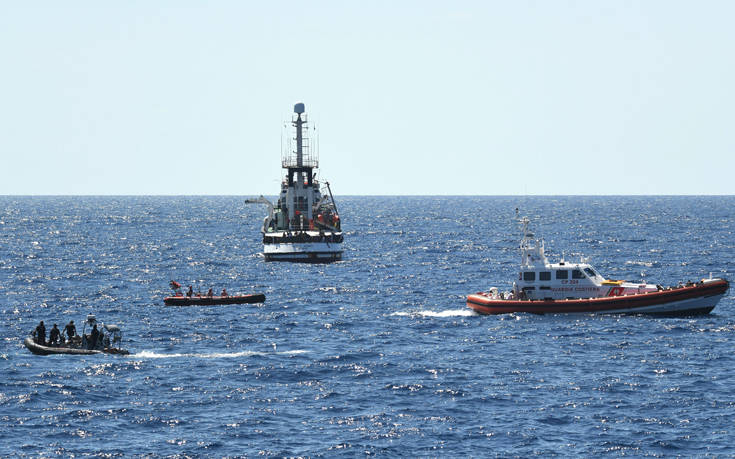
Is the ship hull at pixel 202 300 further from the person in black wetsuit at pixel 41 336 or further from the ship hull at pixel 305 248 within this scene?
the ship hull at pixel 305 248

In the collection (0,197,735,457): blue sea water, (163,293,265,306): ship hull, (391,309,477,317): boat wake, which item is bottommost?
(0,197,735,457): blue sea water

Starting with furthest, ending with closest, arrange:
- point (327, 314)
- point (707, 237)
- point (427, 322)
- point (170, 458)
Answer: point (707, 237)
point (327, 314)
point (427, 322)
point (170, 458)

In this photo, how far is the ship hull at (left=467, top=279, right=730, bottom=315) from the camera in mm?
74562

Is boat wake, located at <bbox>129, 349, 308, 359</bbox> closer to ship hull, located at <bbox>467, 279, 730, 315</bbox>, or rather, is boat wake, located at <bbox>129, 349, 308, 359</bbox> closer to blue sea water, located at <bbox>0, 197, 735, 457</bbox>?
blue sea water, located at <bbox>0, 197, 735, 457</bbox>

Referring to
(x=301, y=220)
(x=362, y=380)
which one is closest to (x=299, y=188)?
(x=301, y=220)

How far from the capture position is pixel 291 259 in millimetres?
129500

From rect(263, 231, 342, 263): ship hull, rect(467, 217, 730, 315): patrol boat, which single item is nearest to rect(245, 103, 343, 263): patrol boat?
rect(263, 231, 342, 263): ship hull

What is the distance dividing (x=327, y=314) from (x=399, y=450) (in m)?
40.1

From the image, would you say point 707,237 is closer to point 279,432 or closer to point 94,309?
point 94,309

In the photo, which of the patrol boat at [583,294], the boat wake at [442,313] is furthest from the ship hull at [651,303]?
the boat wake at [442,313]

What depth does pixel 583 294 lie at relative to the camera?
253 feet

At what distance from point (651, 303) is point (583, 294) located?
5.02 meters

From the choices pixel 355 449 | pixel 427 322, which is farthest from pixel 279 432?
pixel 427 322

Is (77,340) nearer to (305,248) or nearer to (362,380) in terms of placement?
(362,380)
